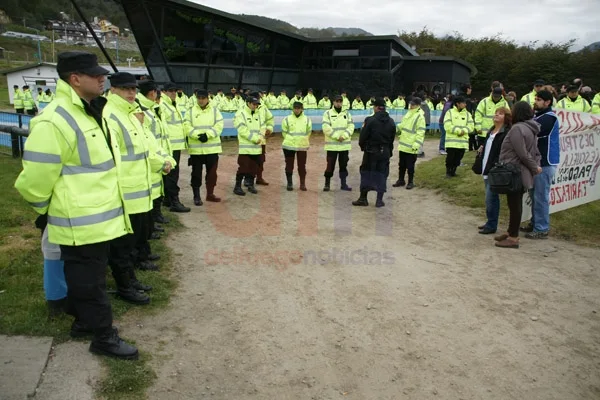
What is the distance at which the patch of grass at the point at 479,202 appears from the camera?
8.05m

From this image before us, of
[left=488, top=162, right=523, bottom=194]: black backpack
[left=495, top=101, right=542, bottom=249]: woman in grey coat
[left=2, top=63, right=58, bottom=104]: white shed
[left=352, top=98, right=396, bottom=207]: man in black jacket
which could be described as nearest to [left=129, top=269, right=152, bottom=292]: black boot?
[left=488, top=162, right=523, bottom=194]: black backpack

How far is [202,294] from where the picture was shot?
212 inches

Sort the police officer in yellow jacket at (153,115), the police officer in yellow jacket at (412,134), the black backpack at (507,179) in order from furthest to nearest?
the police officer in yellow jacket at (412,134), the black backpack at (507,179), the police officer in yellow jacket at (153,115)

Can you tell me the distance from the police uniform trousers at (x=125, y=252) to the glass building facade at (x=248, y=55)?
2014 centimetres

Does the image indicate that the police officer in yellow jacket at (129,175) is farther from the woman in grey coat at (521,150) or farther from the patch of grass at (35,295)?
the woman in grey coat at (521,150)

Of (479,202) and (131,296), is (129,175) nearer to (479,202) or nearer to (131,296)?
(131,296)

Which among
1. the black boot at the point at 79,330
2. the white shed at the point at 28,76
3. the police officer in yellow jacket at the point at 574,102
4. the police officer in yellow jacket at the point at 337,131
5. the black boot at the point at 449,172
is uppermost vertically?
the white shed at the point at 28,76

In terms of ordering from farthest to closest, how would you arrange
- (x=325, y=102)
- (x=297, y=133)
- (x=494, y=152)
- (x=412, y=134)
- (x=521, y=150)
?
(x=325, y=102), (x=412, y=134), (x=297, y=133), (x=494, y=152), (x=521, y=150)

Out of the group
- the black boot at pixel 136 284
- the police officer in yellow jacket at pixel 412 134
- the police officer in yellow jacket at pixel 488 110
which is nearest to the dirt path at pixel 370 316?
the black boot at pixel 136 284

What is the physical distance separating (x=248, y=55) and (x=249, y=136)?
1827 cm

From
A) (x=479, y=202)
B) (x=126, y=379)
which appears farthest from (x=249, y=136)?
(x=126, y=379)

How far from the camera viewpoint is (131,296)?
4.93 meters

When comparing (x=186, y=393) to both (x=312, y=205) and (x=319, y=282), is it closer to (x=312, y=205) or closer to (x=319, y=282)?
(x=319, y=282)

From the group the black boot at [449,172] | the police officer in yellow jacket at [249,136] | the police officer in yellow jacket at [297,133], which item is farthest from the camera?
the black boot at [449,172]
